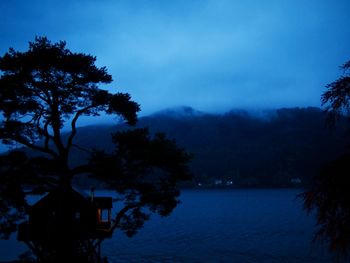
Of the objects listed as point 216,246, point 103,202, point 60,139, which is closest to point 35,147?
point 60,139

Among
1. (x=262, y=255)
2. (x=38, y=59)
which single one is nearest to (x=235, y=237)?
(x=262, y=255)

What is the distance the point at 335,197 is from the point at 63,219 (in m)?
13.4

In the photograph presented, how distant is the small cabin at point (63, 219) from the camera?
1738 centimetres

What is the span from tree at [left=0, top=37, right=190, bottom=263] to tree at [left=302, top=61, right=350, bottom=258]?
391 inches

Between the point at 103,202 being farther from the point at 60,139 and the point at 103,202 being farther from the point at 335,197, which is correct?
the point at 335,197

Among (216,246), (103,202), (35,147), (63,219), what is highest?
(35,147)

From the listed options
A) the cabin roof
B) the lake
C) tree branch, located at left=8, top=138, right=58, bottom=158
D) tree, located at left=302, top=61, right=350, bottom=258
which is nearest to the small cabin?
the cabin roof

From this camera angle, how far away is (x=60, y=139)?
17141mm

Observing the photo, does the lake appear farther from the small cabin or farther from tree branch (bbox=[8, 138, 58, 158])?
tree branch (bbox=[8, 138, 58, 158])

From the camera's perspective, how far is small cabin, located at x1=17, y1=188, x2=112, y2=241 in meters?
17.4

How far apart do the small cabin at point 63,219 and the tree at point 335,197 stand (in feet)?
40.9

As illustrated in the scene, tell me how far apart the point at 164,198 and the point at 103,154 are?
3528 millimetres

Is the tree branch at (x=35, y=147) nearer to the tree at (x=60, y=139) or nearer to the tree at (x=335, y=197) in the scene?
the tree at (x=60, y=139)

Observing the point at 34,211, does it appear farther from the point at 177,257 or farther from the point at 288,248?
the point at 288,248
